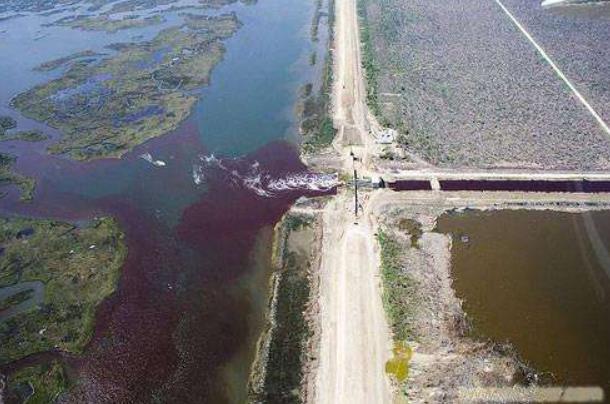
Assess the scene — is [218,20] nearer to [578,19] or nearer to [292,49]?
[292,49]

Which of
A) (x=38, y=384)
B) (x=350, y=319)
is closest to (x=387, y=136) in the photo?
(x=350, y=319)

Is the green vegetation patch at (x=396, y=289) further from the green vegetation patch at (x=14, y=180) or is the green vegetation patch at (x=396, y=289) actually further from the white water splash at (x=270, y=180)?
the green vegetation patch at (x=14, y=180)

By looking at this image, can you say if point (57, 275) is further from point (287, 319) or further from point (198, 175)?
point (287, 319)

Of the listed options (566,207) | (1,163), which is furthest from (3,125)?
(566,207)

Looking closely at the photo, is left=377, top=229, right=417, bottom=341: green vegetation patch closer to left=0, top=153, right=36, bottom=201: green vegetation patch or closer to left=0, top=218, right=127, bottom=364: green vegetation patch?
left=0, top=218, right=127, bottom=364: green vegetation patch

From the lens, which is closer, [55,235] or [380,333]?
[380,333]

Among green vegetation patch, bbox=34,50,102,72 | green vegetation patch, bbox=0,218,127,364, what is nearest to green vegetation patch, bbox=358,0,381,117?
green vegetation patch, bbox=0,218,127,364
